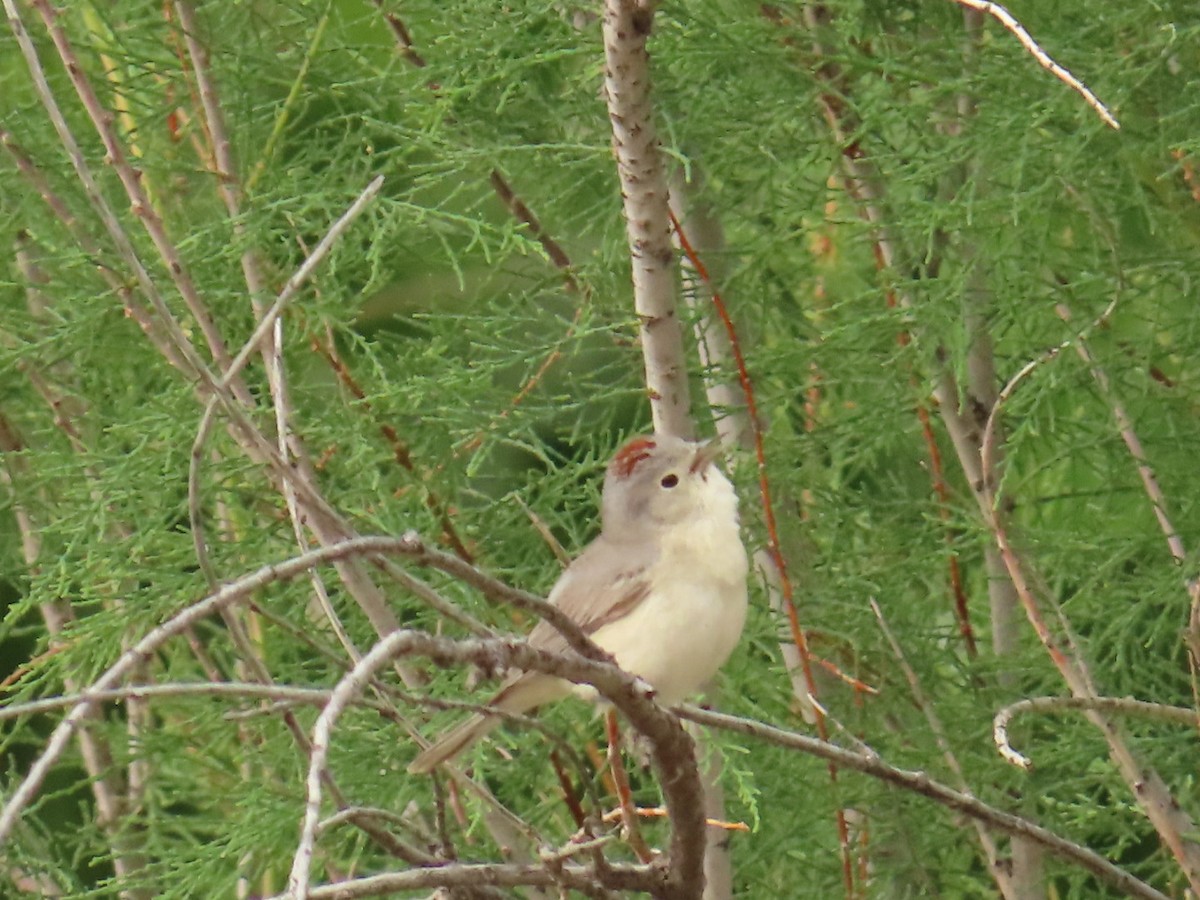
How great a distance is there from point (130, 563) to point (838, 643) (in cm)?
127

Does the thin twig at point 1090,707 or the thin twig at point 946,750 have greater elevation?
the thin twig at point 1090,707

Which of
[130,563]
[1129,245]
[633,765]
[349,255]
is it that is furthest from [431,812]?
[1129,245]

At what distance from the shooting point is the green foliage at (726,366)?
288 cm

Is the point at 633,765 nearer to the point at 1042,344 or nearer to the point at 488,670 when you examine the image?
the point at 1042,344

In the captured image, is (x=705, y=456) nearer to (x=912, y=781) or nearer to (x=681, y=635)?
(x=681, y=635)

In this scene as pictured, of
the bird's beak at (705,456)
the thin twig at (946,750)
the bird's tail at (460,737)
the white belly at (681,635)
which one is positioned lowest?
the thin twig at (946,750)

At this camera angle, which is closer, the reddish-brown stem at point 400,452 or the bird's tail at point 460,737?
the bird's tail at point 460,737

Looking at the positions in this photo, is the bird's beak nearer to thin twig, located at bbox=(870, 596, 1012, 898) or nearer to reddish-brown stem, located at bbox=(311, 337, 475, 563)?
thin twig, located at bbox=(870, 596, 1012, 898)

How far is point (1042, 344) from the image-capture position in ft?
10.2

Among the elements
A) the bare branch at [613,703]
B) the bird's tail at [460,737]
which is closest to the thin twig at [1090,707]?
the bare branch at [613,703]

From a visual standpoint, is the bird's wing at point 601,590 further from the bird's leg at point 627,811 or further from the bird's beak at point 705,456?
the bird's leg at point 627,811

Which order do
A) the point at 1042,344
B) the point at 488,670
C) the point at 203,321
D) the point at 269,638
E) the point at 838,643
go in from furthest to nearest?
the point at 269,638 < the point at 838,643 < the point at 1042,344 < the point at 203,321 < the point at 488,670

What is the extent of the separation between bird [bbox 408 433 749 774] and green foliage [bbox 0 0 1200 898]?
0.76 ft

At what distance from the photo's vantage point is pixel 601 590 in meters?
2.76
